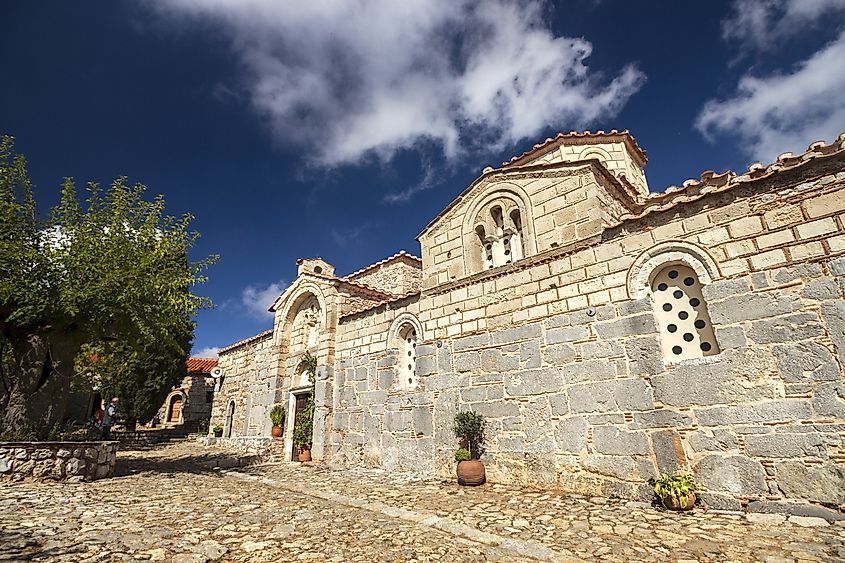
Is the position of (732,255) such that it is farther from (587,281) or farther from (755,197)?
(587,281)

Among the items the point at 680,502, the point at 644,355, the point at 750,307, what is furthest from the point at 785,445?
the point at 644,355

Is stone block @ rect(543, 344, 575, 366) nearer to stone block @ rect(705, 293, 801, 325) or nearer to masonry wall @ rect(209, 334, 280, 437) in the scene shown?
stone block @ rect(705, 293, 801, 325)

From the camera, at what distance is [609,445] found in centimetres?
637

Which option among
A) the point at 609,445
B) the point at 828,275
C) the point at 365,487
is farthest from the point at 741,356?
the point at 365,487

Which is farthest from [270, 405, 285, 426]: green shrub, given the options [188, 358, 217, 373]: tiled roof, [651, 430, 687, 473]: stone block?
[188, 358, 217, 373]: tiled roof

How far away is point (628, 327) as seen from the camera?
6.60 meters

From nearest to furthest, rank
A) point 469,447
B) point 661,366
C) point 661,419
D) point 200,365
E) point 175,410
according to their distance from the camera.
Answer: point 661,419
point 661,366
point 469,447
point 175,410
point 200,365

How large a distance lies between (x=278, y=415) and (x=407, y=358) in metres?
6.08

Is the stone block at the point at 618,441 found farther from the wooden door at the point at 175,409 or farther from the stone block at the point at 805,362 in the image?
the wooden door at the point at 175,409

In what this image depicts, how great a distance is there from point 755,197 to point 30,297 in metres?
12.7

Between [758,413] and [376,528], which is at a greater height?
[758,413]

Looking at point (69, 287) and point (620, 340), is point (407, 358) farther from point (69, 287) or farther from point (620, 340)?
point (69, 287)

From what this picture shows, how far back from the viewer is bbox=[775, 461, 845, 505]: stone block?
4.70 metres

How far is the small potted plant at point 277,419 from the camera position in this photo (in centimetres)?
1356
